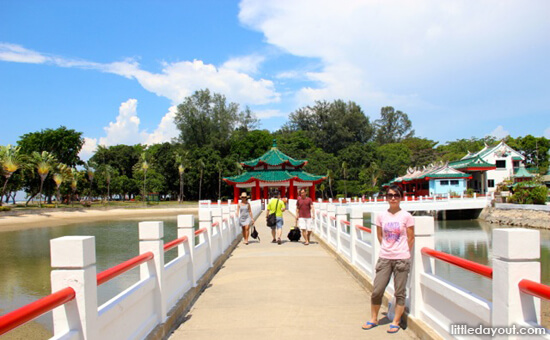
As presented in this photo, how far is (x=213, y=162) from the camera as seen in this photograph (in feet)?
210

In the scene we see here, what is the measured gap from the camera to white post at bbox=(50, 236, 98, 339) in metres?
3.20

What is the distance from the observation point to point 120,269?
4.18 metres

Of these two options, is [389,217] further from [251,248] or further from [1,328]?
[251,248]

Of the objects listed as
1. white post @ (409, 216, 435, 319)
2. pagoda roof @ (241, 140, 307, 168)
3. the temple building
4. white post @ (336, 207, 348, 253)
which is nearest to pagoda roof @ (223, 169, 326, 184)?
pagoda roof @ (241, 140, 307, 168)

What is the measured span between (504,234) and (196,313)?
442 cm

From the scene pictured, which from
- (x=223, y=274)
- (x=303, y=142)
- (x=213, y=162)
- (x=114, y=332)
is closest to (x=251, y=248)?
(x=223, y=274)

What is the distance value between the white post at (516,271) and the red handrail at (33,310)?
10.3 ft

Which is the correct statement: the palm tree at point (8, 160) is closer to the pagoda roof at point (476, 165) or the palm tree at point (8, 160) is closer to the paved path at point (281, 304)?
the paved path at point (281, 304)

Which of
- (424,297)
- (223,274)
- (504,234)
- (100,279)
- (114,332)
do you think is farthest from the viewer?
(223,274)

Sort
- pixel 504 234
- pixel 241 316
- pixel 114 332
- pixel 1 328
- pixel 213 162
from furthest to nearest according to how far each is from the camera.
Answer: pixel 213 162 → pixel 241 316 → pixel 114 332 → pixel 504 234 → pixel 1 328

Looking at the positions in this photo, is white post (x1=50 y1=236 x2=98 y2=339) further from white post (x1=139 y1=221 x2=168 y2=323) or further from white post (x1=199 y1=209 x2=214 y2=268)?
white post (x1=199 y1=209 x2=214 y2=268)

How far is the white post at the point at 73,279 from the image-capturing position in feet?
10.5

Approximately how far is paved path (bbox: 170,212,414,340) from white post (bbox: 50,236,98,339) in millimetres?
2139

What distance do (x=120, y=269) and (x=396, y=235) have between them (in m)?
2.95
